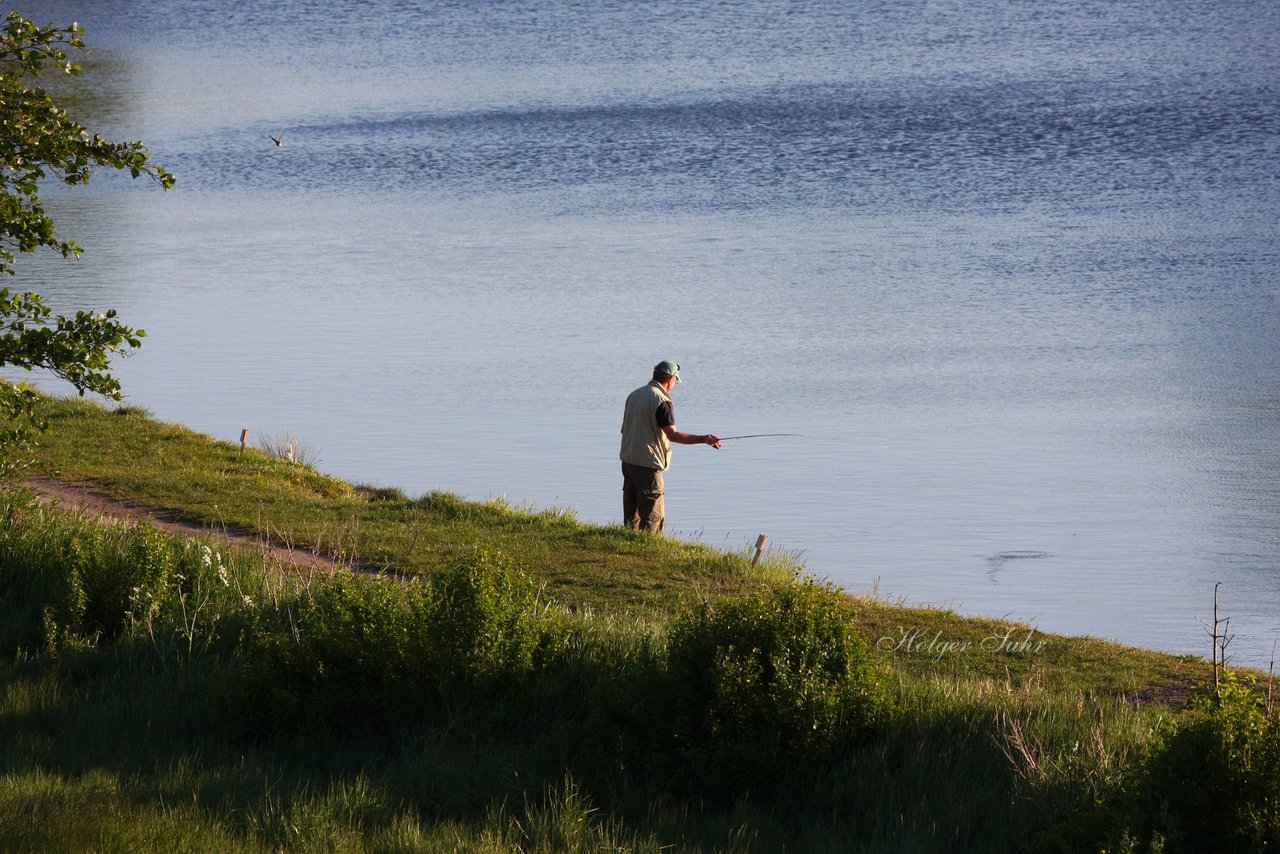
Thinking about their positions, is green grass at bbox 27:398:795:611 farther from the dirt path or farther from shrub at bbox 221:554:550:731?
shrub at bbox 221:554:550:731

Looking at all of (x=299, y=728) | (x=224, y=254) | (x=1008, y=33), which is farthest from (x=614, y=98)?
(x=299, y=728)

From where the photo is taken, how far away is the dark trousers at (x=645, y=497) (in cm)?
1520

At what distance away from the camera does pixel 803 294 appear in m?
30.4

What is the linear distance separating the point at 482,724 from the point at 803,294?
22.1 m

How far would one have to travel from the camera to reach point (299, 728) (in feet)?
29.6

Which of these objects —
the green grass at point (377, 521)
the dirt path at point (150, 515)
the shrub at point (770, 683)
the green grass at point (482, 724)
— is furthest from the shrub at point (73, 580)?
the shrub at point (770, 683)

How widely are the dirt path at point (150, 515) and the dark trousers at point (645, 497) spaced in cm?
315

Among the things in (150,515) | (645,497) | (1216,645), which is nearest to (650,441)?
(645,497)

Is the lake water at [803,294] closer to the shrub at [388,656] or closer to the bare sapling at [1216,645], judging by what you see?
the bare sapling at [1216,645]

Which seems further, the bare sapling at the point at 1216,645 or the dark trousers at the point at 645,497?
the dark trousers at the point at 645,497

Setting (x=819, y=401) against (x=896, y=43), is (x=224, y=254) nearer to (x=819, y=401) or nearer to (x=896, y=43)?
(x=819, y=401)

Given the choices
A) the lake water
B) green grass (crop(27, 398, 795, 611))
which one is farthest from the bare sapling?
green grass (crop(27, 398, 795, 611))

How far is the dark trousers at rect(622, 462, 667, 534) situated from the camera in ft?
49.9

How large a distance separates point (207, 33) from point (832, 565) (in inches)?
3223
